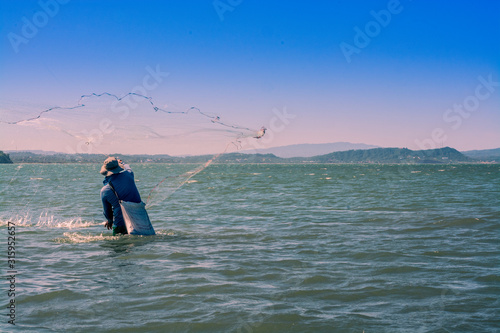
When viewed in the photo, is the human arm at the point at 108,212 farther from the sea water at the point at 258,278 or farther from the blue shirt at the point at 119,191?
the sea water at the point at 258,278

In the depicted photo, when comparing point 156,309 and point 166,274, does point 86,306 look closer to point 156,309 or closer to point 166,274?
point 156,309

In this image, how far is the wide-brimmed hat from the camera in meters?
11.8

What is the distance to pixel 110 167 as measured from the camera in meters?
11.9

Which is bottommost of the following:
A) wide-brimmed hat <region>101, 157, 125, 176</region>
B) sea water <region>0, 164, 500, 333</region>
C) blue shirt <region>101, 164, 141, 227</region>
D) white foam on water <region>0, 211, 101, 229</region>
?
white foam on water <region>0, 211, 101, 229</region>

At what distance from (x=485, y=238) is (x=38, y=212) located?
61.6 feet

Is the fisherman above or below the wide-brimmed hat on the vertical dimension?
below

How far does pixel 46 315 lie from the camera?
6379 mm

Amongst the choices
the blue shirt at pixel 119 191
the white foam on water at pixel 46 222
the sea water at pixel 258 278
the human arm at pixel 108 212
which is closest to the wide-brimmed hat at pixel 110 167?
the blue shirt at pixel 119 191

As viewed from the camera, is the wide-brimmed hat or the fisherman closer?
the wide-brimmed hat

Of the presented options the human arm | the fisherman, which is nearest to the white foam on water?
the human arm

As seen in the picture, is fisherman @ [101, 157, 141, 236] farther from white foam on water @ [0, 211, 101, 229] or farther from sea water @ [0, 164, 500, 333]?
white foam on water @ [0, 211, 101, 229]

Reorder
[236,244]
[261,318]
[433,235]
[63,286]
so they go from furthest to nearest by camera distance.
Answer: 1. [433,235]
2. [236,244]
3. [63,286]
4. [261,318]

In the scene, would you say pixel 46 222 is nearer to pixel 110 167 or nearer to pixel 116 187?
pixel 116 187

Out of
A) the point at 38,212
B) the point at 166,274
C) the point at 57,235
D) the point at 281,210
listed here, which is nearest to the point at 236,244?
the point at 166,274
